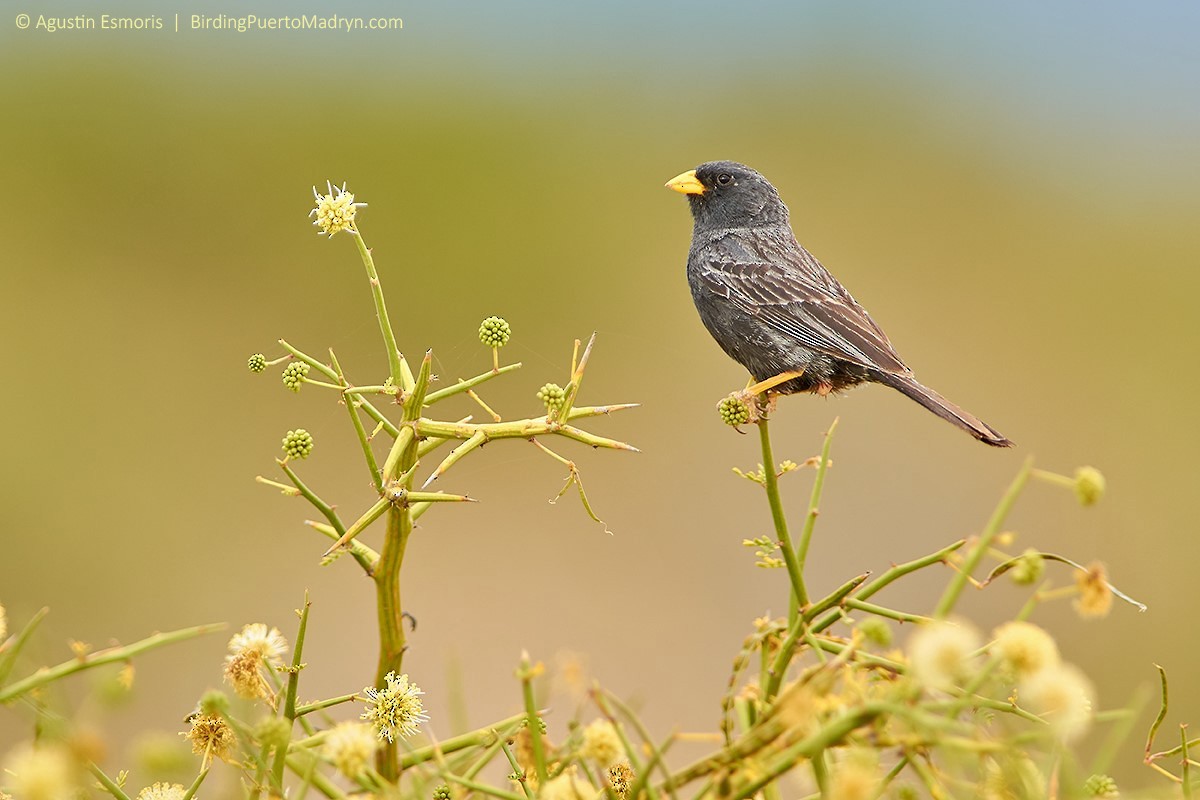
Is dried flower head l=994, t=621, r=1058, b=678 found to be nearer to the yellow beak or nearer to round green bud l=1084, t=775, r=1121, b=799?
round green bud l=1084, t=775, r=1121, b=799

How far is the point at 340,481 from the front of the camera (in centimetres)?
757

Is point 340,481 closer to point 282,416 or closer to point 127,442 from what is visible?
point 282,416

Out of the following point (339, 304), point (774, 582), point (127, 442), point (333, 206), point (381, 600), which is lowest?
point (774, 582)

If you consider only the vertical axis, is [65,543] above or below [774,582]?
above

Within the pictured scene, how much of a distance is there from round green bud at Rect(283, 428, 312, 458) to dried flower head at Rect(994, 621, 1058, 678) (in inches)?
32.4

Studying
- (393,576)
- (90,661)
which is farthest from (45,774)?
(393,576)

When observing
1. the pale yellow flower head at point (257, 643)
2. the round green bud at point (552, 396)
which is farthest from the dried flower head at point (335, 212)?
the pale yellow flower head at point (257, 643)

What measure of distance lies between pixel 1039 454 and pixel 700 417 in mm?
2392

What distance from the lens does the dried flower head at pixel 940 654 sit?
0.74 meters

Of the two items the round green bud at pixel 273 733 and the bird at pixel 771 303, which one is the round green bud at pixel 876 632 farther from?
the bird at pixel 771 303

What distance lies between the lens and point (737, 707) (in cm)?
110

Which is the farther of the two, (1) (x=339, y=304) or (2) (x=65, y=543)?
(1) (x=339, y=304)

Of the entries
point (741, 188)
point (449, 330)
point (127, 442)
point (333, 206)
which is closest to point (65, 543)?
point (127, 442)

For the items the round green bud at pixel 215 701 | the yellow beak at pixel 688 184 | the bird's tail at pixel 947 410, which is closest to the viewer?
the round green bud at pixel 215 701
